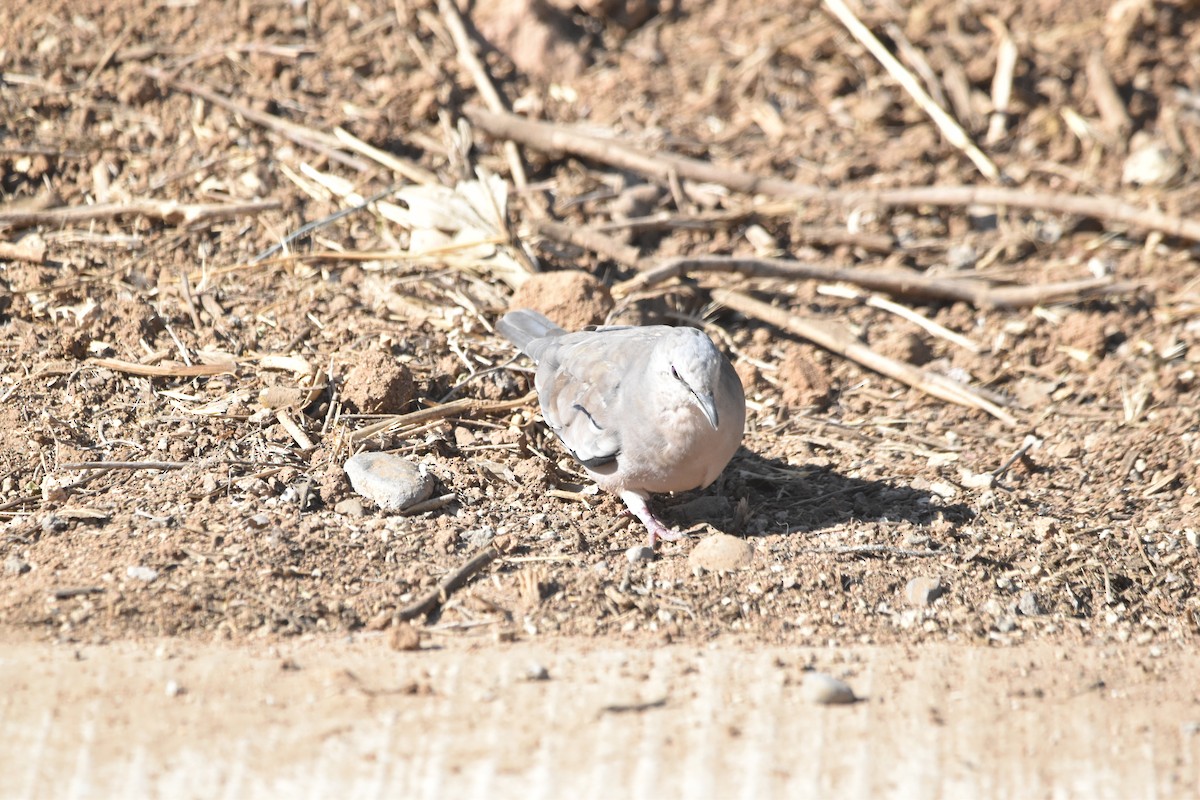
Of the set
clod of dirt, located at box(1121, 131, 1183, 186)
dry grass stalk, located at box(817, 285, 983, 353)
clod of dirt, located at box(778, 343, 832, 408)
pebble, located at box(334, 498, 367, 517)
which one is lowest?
dry grass stalk, located at box(817, 285, 983, 353)

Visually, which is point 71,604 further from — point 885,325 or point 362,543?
point 885,325

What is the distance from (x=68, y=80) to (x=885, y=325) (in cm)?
485

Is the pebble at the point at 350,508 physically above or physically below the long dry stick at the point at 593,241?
above

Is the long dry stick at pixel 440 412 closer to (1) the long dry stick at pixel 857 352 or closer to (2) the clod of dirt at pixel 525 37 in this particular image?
(1) the long dry stick at pixel 857 352

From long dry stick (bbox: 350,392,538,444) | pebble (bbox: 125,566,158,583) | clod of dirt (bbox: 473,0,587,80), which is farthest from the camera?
clod of dirt (bbox: 473,0,587,80)

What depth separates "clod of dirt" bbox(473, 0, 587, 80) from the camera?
7727 millimetres

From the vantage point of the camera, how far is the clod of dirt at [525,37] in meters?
7.73

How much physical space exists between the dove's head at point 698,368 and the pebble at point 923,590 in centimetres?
98

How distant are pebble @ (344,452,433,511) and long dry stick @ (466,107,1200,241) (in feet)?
9.57

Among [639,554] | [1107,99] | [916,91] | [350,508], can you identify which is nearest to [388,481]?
[350,508]

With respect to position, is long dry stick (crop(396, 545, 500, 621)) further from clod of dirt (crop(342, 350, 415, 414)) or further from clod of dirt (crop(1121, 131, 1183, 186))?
clod of dirt (crop(1121, 131, 1183, 186))

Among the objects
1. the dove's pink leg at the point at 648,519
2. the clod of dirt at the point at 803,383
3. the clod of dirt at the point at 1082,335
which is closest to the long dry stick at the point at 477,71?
the clod of dirt at the point at 803,383

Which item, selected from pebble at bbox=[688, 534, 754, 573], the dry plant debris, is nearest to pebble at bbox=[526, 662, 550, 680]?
the dry plant debris

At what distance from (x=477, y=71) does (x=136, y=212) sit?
2316 millimetres
